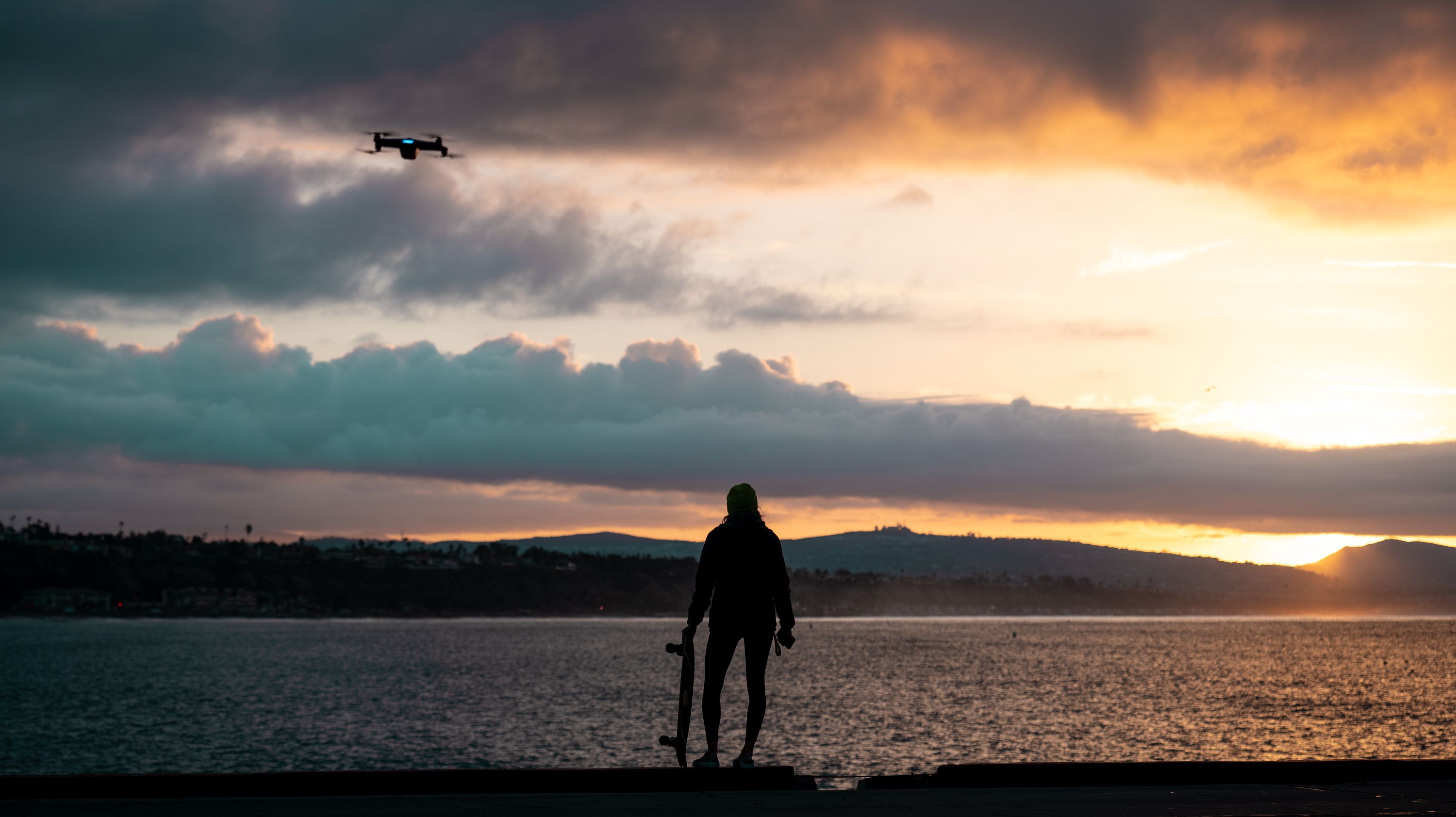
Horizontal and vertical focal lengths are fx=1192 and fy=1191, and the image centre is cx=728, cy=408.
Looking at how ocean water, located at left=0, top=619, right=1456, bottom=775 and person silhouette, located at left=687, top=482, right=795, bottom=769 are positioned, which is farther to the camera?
ocean water, located at left=0, top=619, right=1456, bottom=775

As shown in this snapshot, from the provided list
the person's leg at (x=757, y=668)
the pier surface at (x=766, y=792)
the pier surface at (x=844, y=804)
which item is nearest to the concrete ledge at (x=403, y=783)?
the pier surface at (x=766, y=792)

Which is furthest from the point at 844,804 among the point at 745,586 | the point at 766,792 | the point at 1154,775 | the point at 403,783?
the point at 403,783

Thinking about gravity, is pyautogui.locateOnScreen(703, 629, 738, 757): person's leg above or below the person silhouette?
below

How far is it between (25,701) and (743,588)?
118480 millimetres

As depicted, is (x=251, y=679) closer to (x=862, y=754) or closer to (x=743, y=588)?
(x=862, y=754)

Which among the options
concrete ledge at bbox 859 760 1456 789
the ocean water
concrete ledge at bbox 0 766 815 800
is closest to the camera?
concrete ledge at bbox 0 766 815 800

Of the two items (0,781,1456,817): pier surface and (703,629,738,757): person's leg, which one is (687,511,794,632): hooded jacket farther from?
(0,781,1456,817): pier surface

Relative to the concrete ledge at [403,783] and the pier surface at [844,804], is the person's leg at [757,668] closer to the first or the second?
the concrete ledge at [403,783]

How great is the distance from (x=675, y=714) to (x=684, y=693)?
241ft

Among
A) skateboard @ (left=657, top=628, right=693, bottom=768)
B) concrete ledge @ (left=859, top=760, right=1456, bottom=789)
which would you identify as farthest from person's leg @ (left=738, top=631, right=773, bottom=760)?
concrete ledge @ (left=859, top=760, right=1456, bottom=789)

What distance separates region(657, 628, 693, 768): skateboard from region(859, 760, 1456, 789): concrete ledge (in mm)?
2261

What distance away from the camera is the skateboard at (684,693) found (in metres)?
12.6

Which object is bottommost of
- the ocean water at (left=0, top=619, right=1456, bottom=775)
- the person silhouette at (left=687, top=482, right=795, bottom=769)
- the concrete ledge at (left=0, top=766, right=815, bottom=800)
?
the ocean water at (left=0, top=619, right=1456, bottom=775)

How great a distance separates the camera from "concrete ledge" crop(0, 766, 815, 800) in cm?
1027
